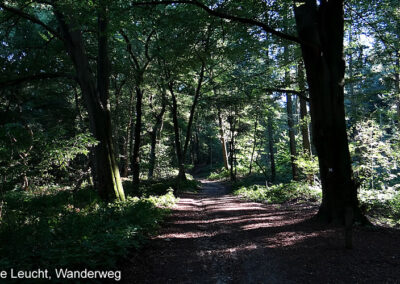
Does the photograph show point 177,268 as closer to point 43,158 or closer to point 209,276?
point 209,276

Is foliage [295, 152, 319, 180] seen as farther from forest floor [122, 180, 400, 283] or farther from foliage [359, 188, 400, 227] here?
forest floor [122, 180, 400, 283]

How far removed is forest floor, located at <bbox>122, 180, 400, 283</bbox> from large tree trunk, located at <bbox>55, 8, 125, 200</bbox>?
3.62 meters

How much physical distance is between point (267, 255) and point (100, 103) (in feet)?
25.7

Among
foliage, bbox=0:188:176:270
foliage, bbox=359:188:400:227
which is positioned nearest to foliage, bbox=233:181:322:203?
foliage, bbox=359:188:400:227

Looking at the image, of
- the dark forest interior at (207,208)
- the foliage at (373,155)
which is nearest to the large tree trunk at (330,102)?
the dark forest interior at (207,208)

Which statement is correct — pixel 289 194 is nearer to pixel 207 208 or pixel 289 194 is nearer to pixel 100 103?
pixel 207 208

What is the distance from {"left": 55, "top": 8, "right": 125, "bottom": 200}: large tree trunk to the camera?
365 inches

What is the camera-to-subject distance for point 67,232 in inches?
197

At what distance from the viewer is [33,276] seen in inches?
116

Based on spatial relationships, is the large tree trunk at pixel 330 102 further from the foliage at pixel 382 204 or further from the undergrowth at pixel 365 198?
the foliage at pixel 382 204

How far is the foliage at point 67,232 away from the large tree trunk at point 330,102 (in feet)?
15.7

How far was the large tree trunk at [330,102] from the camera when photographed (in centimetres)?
641

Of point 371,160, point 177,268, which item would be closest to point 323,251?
point 177,268

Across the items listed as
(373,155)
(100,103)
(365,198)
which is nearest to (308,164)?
(373,155)
